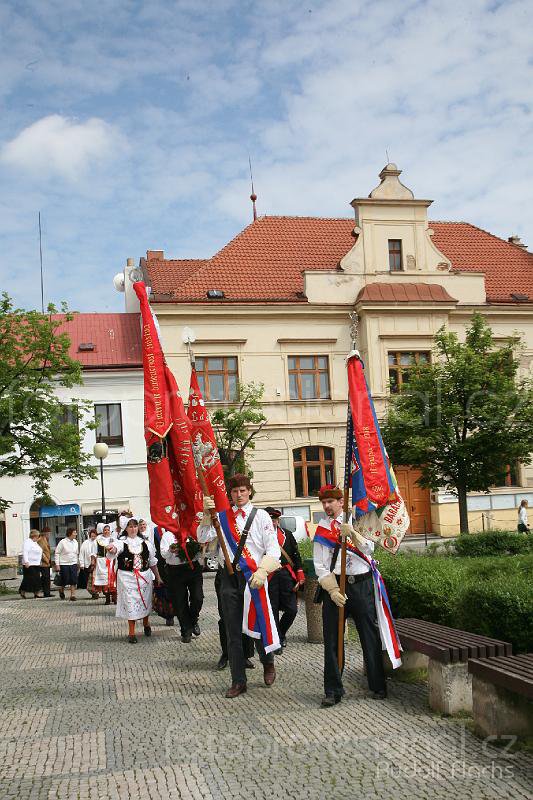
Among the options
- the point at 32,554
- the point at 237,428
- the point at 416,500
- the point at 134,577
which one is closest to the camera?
the point at 134,577

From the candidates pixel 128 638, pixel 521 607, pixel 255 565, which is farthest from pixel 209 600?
pixel 521 607

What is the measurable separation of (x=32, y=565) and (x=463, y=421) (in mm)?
11729

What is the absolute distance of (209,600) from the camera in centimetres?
1720

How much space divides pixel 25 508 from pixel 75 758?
29495mm

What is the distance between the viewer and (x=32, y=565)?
2066 centimetres

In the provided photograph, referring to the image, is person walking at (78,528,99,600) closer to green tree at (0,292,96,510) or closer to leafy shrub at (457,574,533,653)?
green tree at (0,292,96,510)

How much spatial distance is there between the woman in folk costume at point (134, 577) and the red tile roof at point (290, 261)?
73.1 feet

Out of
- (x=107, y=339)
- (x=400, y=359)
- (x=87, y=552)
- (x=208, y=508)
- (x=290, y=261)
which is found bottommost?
(x=87, y=552)

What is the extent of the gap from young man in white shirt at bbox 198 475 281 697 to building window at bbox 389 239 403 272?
28.8m

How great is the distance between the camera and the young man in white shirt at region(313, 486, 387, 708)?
24.4 ft

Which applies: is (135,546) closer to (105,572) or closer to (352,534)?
(352,534)

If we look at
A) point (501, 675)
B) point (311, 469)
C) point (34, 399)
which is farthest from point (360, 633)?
point (311, 469)

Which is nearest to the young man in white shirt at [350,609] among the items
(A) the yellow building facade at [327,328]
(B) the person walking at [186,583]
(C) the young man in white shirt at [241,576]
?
(C) the young man in white shirt at [241,576]

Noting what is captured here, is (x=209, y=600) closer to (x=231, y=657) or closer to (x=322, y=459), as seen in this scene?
(x=231, y=657)
